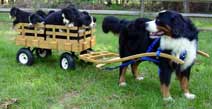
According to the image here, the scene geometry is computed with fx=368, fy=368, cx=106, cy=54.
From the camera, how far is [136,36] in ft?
15.5

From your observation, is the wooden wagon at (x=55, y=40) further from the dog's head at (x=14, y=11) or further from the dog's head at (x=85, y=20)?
the dog's head at (x=14, y=11)

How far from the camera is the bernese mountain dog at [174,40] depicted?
13.2ft

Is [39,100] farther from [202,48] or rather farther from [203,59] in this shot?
[202,48]

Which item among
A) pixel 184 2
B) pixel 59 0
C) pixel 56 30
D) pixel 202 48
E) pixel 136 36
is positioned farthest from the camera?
pixel 59 0

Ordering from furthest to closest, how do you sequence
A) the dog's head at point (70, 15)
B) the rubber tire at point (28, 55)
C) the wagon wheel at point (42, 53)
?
the wagon wheel at point (42, 53) → the rubber tire at point (28, 55) → the dog's head at point (70, 15)

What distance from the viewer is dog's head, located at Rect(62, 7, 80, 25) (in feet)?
17.5

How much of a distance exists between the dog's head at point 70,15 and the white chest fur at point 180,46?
1.58 m


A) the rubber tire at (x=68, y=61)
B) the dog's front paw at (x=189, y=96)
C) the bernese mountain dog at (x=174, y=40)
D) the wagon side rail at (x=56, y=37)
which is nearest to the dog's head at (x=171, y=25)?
the bernese mountain dog at (x=174, y=40)

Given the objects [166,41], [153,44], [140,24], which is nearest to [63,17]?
[140,24]

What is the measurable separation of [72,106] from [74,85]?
758mm

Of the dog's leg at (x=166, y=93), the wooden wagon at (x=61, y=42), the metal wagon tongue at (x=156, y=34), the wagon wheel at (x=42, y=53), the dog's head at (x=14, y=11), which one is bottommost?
the dog's leg at (x=166, y=93)

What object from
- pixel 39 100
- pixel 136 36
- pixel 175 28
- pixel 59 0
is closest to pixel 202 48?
pixel 136 36

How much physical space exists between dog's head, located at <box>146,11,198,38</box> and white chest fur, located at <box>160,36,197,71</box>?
0.23ft

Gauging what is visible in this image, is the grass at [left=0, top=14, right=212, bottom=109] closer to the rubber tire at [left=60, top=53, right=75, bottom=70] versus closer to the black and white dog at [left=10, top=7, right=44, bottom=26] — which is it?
the rubber tire at [left=60, top=53, right=75, bottom=70]
